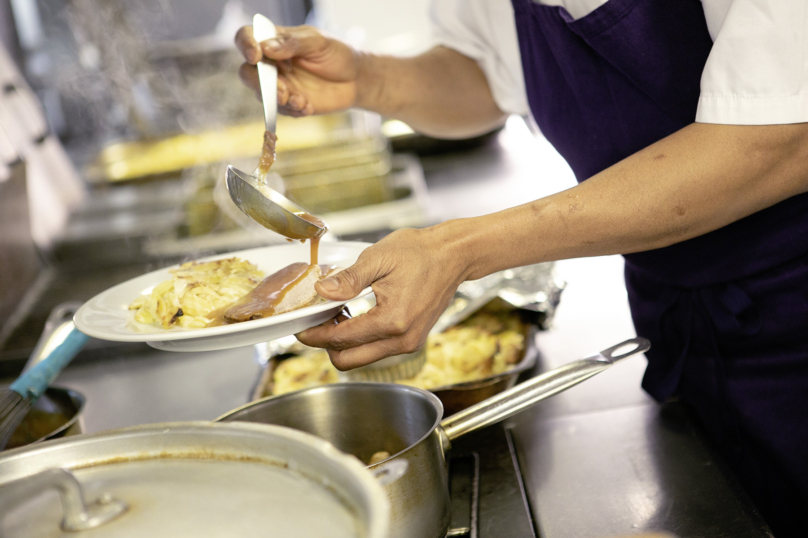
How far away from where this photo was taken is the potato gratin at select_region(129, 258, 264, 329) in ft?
3.14

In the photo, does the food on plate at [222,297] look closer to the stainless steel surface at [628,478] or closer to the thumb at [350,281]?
the thumb at [350,281]

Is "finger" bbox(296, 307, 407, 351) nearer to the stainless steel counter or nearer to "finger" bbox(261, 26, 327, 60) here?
the stainless steel counter

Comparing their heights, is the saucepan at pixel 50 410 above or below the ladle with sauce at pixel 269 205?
below

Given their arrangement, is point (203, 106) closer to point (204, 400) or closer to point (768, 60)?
point (204, 400)

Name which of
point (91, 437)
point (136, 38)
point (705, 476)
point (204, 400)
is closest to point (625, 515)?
point (705, 476)

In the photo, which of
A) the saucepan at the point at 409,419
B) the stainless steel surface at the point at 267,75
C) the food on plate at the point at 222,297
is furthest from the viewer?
the stainless steel surface at the point at 267,75

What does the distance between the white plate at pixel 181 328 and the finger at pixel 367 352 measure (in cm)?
7

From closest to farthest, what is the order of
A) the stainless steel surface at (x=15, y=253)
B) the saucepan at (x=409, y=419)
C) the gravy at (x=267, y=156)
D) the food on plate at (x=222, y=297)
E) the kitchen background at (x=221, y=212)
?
the saucepan at (x=409, y=419) < the food on plate at (x=222, y=297) < the kitchen background at (x=221, y=212) < the gravy at (x=267, y=156) < the stainless steel surface at (x=15, y=253)

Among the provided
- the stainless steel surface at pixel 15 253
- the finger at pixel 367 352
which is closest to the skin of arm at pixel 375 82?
the finger at pixel 367 352

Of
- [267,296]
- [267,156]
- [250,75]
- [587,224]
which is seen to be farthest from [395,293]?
[250,75]

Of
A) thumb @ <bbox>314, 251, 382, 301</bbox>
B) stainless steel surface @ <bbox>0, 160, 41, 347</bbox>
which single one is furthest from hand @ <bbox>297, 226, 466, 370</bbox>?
stainless steel surface @ <bbox>0, 160, 41, 347</bbox>

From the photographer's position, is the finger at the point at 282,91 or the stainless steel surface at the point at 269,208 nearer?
the stainless steel surface at the point at 269,208

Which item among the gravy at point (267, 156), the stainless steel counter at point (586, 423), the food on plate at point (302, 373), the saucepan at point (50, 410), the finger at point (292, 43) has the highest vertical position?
the finger at point (292, 43)

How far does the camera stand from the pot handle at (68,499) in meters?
0.56
